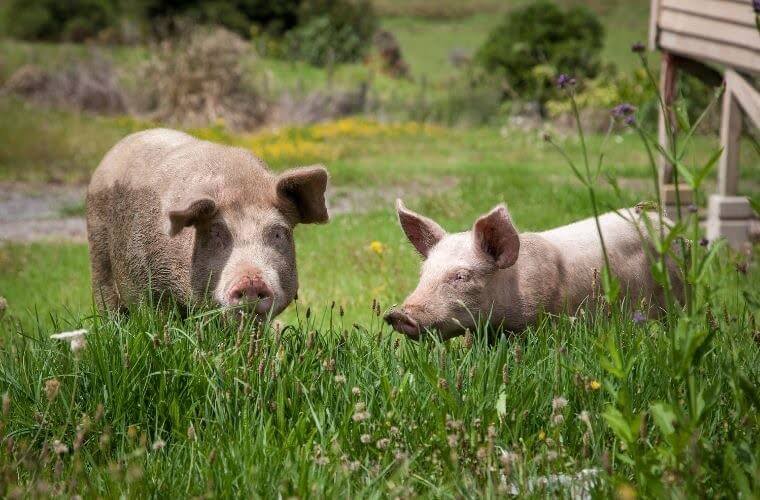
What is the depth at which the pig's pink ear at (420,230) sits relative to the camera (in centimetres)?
497

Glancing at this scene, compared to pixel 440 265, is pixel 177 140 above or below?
above

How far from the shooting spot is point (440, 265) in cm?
473

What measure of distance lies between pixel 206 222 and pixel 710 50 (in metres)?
6.61

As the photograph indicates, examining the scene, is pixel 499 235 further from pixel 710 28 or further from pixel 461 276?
pixel 710 28

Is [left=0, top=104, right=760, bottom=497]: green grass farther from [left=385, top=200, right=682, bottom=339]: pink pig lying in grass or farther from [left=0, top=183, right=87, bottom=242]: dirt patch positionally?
[left=0, top=183, right=87, bottom=242]: dirt patch

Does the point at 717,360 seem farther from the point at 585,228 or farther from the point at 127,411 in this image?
the point at 127,411

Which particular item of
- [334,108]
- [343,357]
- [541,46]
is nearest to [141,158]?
[343,357]

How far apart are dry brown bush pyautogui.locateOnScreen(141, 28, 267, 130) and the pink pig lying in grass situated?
44.6 feet

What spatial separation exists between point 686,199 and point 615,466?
791 cm

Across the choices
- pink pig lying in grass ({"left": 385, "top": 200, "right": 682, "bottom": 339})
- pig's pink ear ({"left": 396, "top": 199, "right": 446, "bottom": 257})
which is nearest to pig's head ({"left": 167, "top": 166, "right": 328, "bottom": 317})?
pig's pink ear ({"left": 396, "top": 199, "right": 446, "bottom": 257})

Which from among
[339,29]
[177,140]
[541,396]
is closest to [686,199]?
[177,140]

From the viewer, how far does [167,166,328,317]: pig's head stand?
4.49 meters

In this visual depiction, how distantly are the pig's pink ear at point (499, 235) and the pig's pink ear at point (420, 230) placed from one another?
30 cm

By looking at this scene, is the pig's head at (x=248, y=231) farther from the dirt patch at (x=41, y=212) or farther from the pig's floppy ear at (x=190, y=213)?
the dirt patch at (x=41, y=212)
